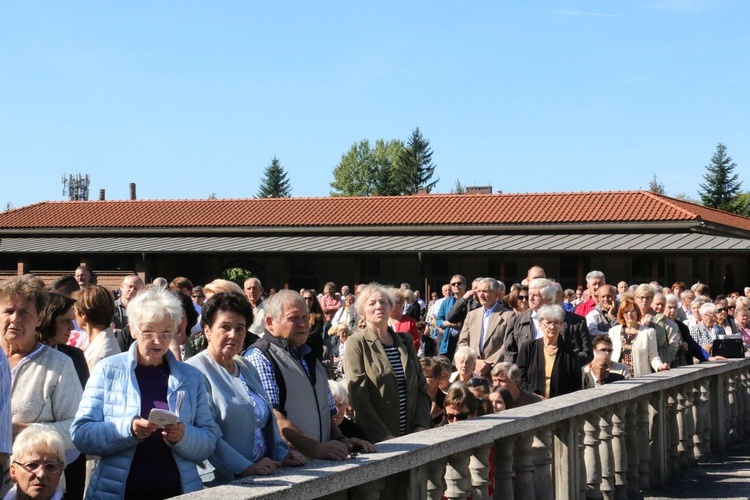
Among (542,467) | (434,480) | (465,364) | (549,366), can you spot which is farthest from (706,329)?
(434,480)

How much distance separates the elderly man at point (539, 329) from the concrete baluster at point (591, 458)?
1127 millimetres

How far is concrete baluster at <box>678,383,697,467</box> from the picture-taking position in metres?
11.1

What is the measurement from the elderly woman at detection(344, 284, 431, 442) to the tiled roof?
107ft

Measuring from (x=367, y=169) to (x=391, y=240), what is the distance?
84.1 m

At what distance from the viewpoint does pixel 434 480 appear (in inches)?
218

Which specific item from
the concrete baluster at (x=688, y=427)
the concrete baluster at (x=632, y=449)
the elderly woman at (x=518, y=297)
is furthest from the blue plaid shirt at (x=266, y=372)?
the elderly woman at (x=518, y=297)

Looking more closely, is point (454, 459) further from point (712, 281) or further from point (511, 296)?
point (712, 281)

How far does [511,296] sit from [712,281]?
27859mm

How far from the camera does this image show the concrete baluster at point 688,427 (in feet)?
36.5

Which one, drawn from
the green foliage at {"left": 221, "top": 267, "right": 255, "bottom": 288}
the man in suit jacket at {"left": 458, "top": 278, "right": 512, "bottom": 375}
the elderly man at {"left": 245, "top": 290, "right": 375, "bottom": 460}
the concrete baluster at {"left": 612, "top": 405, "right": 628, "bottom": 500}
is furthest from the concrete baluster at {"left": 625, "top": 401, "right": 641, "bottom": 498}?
the green foliage at {"left": 221, "top": 267, "right": 255, "bottom": 288}

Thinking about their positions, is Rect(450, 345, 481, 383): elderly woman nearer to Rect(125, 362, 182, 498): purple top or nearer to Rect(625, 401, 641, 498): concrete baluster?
Rect(625, 401, 641, 498): concrete baluster

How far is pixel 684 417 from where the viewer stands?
11.1 metres

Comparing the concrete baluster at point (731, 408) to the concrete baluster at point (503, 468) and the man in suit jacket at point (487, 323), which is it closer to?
the man in suit jacket at point (487, 323)

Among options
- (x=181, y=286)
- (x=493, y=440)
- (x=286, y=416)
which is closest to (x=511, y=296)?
(x=181, y=286)
